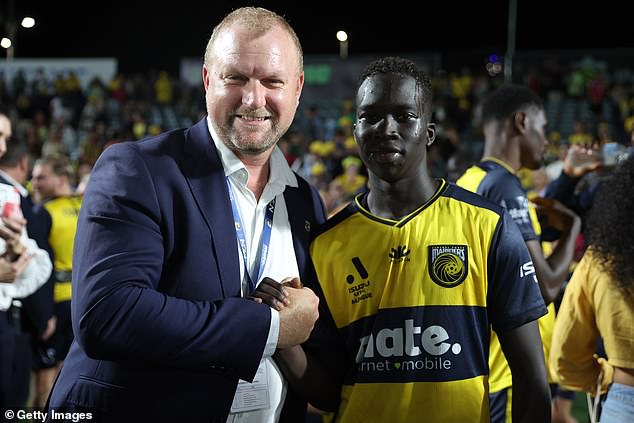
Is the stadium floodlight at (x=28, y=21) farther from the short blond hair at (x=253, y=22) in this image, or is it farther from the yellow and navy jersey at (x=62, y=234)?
the short blond hair at (x=253, y=22)

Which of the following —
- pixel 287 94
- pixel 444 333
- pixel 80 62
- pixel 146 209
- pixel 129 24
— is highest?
pixel 129 24

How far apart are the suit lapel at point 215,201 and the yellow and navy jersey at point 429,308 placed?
410mm

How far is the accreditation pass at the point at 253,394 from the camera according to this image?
229 centimetres

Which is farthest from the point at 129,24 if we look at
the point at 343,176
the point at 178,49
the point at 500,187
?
the point at 500,187

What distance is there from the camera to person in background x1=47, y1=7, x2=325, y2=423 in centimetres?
201

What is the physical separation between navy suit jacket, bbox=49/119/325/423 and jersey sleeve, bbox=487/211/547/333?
2.36ft

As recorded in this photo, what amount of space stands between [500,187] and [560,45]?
27743 mm

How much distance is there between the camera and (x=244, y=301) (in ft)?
6.95

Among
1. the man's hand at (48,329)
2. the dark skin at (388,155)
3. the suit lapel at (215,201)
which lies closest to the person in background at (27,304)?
the man's hand at (48,329)

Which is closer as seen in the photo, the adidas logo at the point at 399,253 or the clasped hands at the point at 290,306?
the clasped hands at the point at 290,306

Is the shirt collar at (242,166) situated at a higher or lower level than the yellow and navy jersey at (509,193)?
higher

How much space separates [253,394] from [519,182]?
86.4 inches

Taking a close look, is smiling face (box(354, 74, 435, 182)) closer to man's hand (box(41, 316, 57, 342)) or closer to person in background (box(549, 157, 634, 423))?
person in background (box(549, 157, 634, 423))

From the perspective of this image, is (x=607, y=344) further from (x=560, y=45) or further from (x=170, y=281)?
(x=560, y=45)
